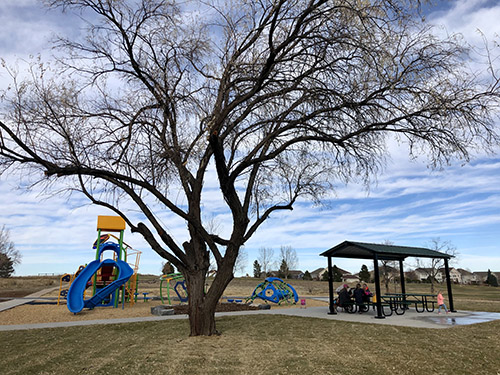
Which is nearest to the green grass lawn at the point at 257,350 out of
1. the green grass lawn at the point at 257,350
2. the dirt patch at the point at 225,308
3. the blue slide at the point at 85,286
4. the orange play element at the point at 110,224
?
the green grass lawn at the point at 257,350

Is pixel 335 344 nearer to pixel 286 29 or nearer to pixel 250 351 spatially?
pixel 250 351

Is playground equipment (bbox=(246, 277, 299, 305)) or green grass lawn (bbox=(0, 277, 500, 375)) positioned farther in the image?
playground equipment (bbox=(246, 277, 299, 305))

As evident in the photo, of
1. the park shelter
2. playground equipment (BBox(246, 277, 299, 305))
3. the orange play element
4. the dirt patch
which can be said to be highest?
the orange play element

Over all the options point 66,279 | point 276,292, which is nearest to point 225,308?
point 276,292

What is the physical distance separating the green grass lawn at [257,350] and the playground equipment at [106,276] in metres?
5.01

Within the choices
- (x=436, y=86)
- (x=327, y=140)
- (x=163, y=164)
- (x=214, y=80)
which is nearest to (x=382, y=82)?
(x=436, y=86)

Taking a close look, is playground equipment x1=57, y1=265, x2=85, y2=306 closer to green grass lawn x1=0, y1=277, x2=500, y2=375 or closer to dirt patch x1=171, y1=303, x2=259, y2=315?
dirt patch x1=171, y1=303, x2=259, y2=315

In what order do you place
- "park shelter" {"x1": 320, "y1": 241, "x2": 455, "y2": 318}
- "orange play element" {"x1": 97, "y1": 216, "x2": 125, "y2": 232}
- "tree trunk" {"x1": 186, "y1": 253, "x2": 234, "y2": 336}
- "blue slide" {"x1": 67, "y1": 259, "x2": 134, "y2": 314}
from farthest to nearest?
"orange play element" {"x1": 97, "y1": 216, "x2": 125, "y2": 232}
"blue slide" {"x1": 67, "y1": 259, "x2": 134, "y2": 314}
"park shelter" {"x1": 320, "y1": 241, "x2": 455, "y2": 318}
"tree trunk" {"x1": 186, "y1": 253, "x2": 234, "y2": 336}

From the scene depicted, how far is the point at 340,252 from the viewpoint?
50.5ft

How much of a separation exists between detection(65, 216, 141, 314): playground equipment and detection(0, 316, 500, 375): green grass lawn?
501 cm

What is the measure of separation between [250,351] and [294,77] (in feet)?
19.7

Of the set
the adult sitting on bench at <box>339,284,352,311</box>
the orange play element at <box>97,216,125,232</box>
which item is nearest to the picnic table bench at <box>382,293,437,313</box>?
the adult sitting on bench at <box>339,284,352,311</box>

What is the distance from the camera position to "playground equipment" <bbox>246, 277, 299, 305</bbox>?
784 inches

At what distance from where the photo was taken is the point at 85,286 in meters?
15.5
